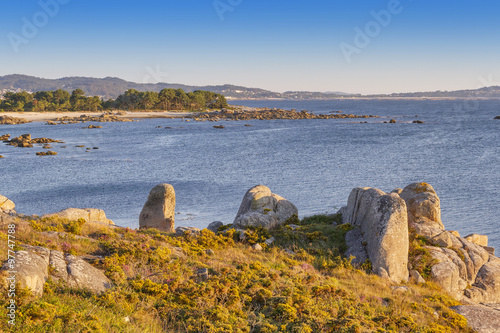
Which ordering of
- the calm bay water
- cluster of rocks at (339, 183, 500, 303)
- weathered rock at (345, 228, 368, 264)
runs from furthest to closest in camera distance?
the calm bay water < weathered rock at (345, 228, 368, 264) < cluster of rocks at (339, 183, 500, 303)

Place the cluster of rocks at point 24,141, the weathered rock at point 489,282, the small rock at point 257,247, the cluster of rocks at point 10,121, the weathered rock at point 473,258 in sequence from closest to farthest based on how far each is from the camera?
the weathered rock at point 489,282 < the small rock at point 257,247 < the weathered rock at point 473,258 < the cluster of rocks at point 24,141 < the cluster of rocks at point 10,121

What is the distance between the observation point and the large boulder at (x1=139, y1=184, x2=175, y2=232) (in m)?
24.7

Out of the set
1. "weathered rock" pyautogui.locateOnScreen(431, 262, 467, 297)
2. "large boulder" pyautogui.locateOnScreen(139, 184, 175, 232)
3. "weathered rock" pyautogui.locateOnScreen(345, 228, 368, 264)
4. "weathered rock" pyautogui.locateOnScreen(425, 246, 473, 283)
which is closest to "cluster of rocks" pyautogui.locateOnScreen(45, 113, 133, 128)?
"large boulder" pyautogui.locateOnScreen(139, 184, 175, 232)

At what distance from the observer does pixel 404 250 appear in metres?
18.3

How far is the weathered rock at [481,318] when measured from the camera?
1352 centimetres

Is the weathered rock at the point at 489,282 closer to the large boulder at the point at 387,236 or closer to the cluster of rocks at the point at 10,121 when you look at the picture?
the large boulder at the point at 387,236

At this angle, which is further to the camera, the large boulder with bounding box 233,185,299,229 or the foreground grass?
the large boulder with bounding box 233,185,299,229

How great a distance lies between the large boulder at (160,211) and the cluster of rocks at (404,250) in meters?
11.0

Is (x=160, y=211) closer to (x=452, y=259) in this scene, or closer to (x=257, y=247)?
(x=257, y=247)

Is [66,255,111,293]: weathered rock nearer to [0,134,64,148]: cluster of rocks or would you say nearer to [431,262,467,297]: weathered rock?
[431,262,467,297]: weathered rock

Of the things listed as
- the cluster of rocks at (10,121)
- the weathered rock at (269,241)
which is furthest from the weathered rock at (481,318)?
the cluster of rocks at (10,121)

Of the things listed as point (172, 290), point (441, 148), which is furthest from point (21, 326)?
point (441, 148)

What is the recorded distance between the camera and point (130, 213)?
36.2 metres

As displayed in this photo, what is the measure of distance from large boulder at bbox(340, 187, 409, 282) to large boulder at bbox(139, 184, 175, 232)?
37.8 feet
